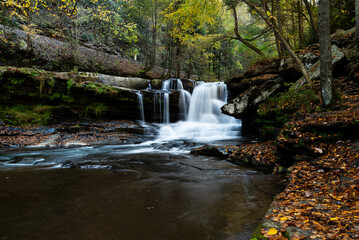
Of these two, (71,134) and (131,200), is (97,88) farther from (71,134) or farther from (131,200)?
(131,200)

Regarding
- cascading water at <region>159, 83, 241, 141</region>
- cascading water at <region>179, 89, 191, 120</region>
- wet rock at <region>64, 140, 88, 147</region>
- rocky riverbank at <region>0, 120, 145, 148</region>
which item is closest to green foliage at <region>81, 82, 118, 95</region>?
rocky riverbank at <region>0, 120, 145, 148</region>

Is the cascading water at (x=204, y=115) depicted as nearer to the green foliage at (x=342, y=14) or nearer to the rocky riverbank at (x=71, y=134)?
the rocky riverbank at (x=71, y=134)

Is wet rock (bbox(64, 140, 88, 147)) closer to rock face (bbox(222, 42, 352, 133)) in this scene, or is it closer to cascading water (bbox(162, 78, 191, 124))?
cascading water (bbox(162, 78, 191, 124))

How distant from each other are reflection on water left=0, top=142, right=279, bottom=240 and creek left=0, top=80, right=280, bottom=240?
0.4 inches

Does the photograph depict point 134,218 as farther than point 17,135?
No

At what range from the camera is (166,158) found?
7242 millimetres

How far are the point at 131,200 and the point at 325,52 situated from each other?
6.65 m

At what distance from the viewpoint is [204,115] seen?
15.7 metres

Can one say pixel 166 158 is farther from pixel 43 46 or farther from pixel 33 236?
pixel 43 46

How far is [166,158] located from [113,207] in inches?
159

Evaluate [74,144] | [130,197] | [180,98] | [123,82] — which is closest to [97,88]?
[123,82]

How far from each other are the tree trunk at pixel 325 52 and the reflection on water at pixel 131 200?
3282 millimetres

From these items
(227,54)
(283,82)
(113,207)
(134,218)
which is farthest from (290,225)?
(227,54)

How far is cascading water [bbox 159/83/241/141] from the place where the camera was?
13621 mm
